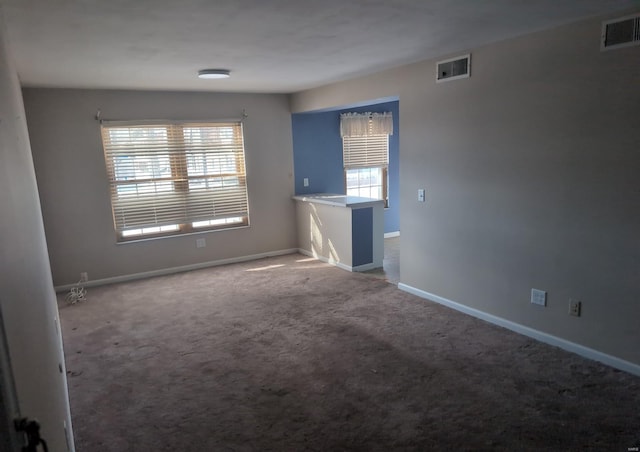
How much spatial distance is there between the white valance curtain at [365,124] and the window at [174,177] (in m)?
1.68

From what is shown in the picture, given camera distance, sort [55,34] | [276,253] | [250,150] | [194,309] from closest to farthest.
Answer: [55,34] < [194,309] < [250,150] < [276,253]

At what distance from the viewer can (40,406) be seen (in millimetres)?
1067

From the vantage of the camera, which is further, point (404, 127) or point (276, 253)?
point (276, 253)

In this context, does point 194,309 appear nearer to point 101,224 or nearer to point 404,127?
point 101,224

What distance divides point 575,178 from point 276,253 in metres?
4.33

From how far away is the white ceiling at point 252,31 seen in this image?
2305 millimetres

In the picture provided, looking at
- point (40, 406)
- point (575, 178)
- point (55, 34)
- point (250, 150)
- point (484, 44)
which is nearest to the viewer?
point (40, 406)

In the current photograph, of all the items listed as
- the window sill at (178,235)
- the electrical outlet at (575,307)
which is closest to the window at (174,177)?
the window sill at (178,235)

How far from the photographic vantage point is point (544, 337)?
338cm

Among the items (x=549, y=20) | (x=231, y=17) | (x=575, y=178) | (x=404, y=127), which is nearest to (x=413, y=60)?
(x=404, y=127)

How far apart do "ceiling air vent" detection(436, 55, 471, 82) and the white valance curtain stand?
111 inches

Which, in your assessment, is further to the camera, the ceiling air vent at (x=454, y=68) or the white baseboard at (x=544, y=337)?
the ceiling air vent at (x=454, y=68)

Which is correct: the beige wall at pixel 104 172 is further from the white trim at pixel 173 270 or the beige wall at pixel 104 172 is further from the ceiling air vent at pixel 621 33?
the ceiling air vent at pixel 621 33

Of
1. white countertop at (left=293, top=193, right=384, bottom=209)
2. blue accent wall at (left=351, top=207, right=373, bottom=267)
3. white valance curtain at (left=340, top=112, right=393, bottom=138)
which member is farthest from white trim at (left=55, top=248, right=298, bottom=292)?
white valance curtain at (left=340, top=112, right=393, bottom=138)
